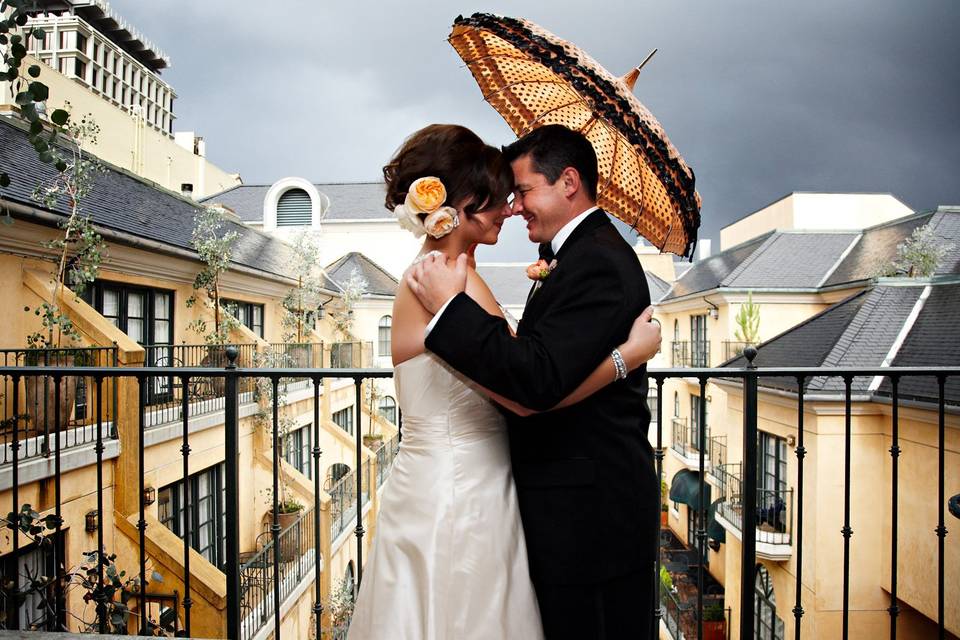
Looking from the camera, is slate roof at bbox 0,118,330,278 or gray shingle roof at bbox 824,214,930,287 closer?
slate roof at bbox 0,118,330,278

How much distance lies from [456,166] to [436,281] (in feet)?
1.04

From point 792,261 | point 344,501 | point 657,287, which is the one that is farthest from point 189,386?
point 657,287

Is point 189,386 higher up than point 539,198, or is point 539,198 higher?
point 539,198

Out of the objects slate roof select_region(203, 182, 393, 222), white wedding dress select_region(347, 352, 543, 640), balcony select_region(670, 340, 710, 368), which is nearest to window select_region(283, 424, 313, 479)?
balcony select_region(670, 340, 710, 368)

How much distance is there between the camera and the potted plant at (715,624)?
17.4 metres

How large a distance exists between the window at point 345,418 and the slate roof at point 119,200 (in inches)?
218

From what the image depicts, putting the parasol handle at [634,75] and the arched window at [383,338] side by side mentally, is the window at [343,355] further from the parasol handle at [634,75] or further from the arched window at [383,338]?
the parasol handle at [634,75]

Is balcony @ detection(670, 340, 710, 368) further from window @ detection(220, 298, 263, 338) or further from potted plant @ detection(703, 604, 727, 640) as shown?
window @ detection(220, 298, 263, 338)

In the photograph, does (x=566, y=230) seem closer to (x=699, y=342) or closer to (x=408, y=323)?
(x=408, y=323)

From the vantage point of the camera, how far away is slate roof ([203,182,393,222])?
32875 millimetres

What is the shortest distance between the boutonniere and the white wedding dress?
34 cm

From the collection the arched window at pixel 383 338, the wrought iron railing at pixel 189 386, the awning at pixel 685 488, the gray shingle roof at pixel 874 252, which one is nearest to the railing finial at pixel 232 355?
the wrought iron railing at pixel 189 386

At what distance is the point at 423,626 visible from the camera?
A: 1.66m

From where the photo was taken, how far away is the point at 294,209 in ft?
95.2
